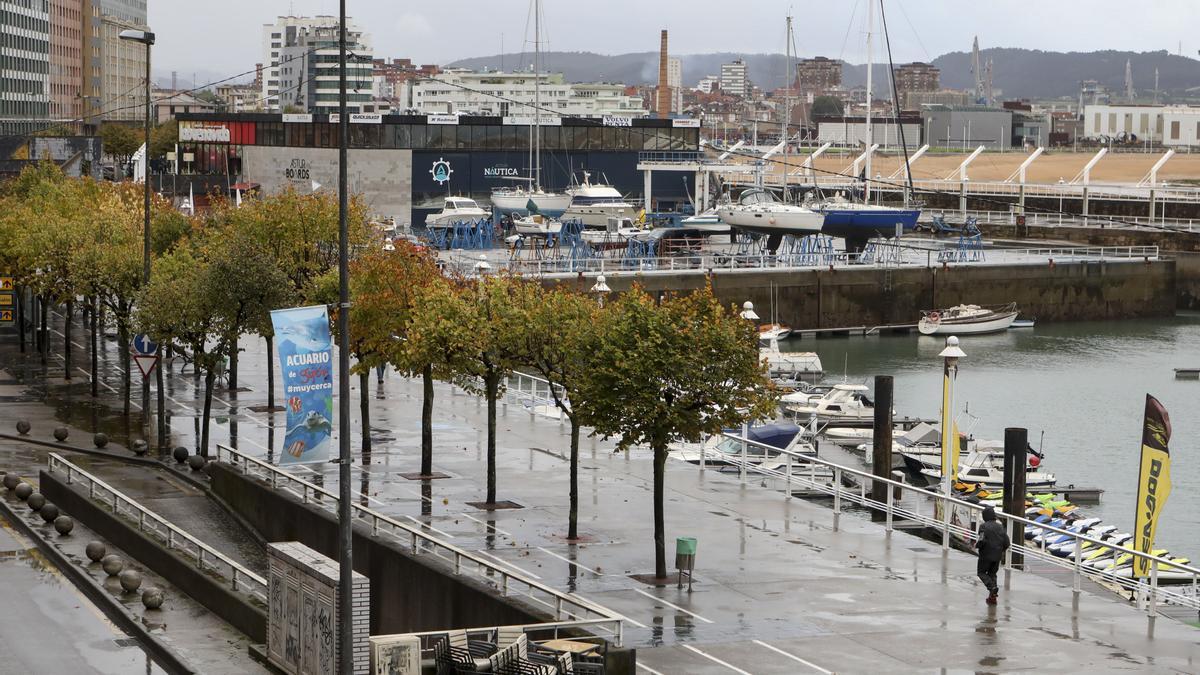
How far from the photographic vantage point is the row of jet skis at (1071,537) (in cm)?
3875

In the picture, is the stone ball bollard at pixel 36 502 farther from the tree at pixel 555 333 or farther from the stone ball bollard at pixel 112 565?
the tree at pixel 555 333

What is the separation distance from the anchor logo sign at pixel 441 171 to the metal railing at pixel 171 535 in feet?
272

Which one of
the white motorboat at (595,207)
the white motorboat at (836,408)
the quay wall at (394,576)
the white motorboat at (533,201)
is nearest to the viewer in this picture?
the quay wall at (394,576)

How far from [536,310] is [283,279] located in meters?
11.7

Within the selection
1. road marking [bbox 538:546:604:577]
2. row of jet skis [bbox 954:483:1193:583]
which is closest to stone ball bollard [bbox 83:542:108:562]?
road marking [bbox 538:546:604:577]

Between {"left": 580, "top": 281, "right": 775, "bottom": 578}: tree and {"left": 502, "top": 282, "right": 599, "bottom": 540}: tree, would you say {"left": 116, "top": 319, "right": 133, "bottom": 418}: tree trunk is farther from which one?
{"left": 580, "top": 281, "right": 775, "bottom": 578}: tree

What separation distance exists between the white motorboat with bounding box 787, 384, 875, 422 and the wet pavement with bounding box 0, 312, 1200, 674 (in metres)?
21.0

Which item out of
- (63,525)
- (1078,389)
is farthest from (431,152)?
(63,525)

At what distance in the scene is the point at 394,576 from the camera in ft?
92.3

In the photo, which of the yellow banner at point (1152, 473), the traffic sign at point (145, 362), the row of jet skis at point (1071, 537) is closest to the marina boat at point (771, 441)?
the row of jet skis at point (1071, 537)

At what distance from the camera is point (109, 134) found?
167375 mm

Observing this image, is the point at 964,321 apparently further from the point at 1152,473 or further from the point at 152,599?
the point at 152,599

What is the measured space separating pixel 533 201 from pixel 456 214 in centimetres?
494

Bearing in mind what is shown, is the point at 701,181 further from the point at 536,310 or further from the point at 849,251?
the point at 536,310
